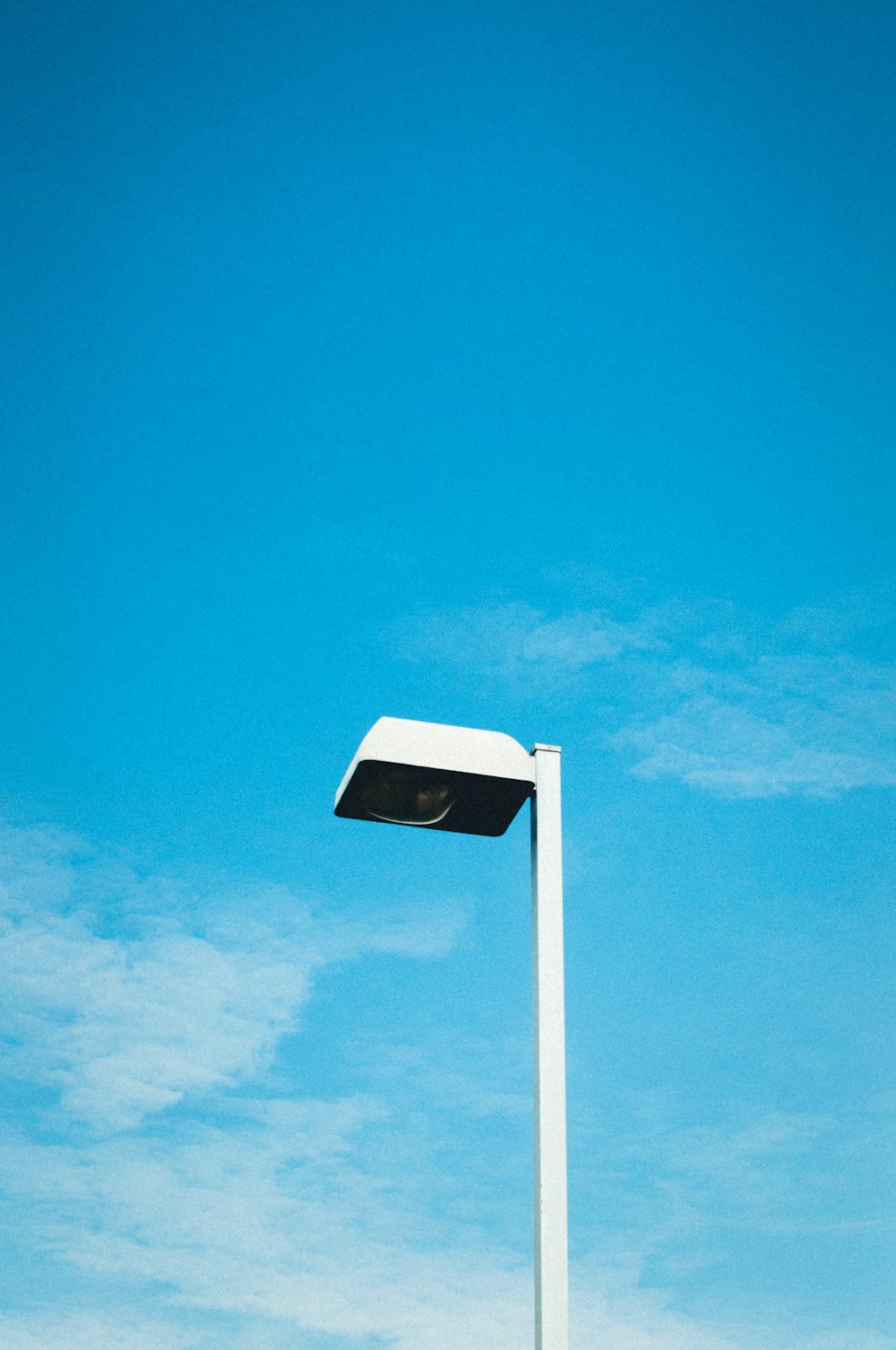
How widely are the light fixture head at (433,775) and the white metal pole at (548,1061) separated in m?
0.16

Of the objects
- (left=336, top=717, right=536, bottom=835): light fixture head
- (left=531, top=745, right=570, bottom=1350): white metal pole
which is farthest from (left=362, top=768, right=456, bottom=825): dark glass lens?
(left=531, top=745, right=570, bottom=1350): white metal pole

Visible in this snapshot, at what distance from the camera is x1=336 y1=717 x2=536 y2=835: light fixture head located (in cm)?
676

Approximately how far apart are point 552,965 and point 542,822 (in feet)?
2.34

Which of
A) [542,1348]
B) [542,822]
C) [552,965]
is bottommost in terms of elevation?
[542,1348]

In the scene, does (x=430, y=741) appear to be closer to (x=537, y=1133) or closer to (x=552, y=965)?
(x=552, y=965)

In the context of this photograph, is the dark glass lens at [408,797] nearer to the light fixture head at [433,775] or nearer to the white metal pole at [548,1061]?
the light fixture head at [433,775]

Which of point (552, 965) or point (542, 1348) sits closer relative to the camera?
point (542, 1348)

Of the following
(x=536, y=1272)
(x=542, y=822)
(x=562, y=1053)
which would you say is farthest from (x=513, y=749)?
(x=536, y=1272)

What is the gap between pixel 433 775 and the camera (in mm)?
6828

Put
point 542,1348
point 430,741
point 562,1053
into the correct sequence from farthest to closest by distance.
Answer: point 430,741, point 562,1053, point 542,1348

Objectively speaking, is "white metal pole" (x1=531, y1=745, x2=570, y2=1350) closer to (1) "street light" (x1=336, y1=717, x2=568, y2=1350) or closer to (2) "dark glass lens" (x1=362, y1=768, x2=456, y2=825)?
(1) "street light" (x1=336, y1=717, x2=568, y2=1350)

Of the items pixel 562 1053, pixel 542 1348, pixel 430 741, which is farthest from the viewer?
pixel 430 741

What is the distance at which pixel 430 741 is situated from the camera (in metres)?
6.82

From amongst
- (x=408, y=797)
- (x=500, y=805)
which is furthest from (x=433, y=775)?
(x=500, y=805)
